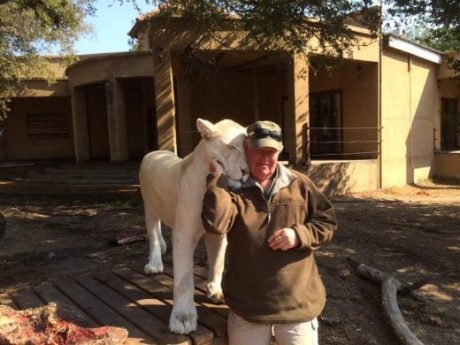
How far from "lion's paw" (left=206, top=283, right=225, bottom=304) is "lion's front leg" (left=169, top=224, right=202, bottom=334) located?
1.64 feet

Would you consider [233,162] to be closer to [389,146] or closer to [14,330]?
[14,330]

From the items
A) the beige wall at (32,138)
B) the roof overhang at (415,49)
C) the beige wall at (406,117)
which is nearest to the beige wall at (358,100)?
the beige wall at (406,117)

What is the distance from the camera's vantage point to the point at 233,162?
2746 millimetres

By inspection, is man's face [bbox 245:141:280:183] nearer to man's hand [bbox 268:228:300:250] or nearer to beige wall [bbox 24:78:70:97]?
man's hand [bbox 268:228:300:250]

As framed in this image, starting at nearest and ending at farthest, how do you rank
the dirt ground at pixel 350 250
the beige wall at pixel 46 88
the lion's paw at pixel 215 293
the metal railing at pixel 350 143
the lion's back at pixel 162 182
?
1. the lion's back at pixel 162 182
2. the lion's paw at pixel 215 293
3. the dirt ground at pixel 350 250
4. the metal railing at pixel 350 143
5. the beige wall at pixel 46 88

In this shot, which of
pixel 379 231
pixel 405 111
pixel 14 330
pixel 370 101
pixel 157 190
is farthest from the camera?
pixel 405 111

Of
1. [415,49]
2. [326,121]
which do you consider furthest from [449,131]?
[326,121]

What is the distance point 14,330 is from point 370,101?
463 inches

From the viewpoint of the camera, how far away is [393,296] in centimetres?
443

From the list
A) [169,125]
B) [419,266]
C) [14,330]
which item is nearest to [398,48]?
[169,125]

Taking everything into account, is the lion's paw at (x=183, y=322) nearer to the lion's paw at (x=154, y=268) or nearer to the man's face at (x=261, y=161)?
the man's face at (x=261, y=161)

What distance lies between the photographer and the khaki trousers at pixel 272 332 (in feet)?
8.75

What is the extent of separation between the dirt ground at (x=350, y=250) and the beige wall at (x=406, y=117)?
6.43 feet

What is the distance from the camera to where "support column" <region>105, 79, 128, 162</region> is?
46.9 ft
